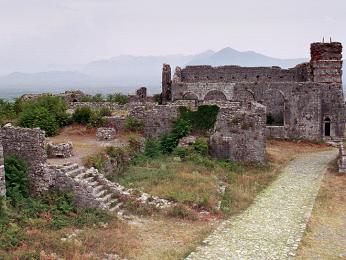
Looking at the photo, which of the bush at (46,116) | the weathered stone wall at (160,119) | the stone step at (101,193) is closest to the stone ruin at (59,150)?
the stone step at (101,193)

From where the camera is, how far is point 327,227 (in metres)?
18.2

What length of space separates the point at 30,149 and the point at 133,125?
10558 mm

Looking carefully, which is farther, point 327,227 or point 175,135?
point 175,135

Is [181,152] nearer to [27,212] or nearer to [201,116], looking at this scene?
[201,116]

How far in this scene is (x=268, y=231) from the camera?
1739cm

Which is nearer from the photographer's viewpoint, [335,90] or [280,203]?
[280,203]

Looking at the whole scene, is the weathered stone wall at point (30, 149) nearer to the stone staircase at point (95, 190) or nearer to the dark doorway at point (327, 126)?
the stone staircase at point (95, 190)

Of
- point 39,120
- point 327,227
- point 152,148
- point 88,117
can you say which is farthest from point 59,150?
point 327,227

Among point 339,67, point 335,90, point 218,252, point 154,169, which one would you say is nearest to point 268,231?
point 218,252

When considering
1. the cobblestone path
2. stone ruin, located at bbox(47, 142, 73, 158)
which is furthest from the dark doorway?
stone ruin, located at bbox(47, 142, 73, 158)

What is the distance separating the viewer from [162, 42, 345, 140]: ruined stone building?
3806cm

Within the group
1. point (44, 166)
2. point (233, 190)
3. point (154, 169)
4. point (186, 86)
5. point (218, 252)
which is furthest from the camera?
point (186, 86)

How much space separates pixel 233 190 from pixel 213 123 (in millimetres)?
7390

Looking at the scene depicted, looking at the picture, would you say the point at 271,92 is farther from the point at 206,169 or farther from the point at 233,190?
the point at 233,190
